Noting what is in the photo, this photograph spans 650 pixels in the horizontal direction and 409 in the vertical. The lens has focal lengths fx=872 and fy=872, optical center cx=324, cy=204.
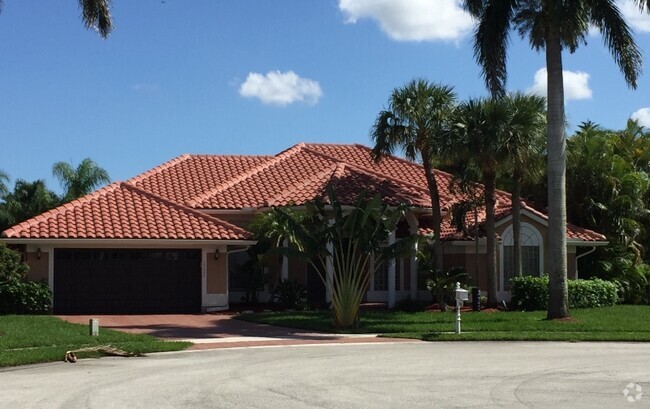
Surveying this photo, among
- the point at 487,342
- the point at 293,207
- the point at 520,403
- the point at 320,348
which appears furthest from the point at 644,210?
the point at 520,403

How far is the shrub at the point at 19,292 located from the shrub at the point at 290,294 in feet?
23.8

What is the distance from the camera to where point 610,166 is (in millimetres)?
33344

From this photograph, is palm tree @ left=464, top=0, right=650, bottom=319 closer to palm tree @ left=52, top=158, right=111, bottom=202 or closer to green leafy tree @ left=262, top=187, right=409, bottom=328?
green leafy tree @ left=262, top=187, right=409, bottom=328

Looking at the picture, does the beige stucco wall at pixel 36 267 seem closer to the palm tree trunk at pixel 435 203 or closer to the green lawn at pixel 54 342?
the green lawn at pixel 54 342

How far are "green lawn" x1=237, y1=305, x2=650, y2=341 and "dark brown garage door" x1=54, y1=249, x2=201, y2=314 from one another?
3.34m

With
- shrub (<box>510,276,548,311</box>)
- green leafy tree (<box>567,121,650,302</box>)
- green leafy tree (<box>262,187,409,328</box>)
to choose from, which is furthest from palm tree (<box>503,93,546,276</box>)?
green leafy tree (<box>567,121,650,302</box>)

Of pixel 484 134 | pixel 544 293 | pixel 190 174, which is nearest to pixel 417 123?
pixel 484 134

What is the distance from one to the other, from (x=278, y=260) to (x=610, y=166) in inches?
523

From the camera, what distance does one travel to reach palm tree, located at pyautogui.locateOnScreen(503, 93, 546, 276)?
2555 cm

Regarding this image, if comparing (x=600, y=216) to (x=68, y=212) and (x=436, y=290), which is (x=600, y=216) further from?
(x=68, y=212)

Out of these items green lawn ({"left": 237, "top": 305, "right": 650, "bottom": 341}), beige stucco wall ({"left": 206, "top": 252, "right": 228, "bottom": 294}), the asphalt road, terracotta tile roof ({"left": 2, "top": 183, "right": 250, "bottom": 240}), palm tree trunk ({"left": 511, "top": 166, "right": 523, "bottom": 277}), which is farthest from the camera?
beige stucco wall ({"left": 206, "top": 252, "right": 228, "bottom": 294})

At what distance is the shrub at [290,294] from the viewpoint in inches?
1128

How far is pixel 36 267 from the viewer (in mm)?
27188

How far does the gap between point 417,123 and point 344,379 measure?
1444cm
